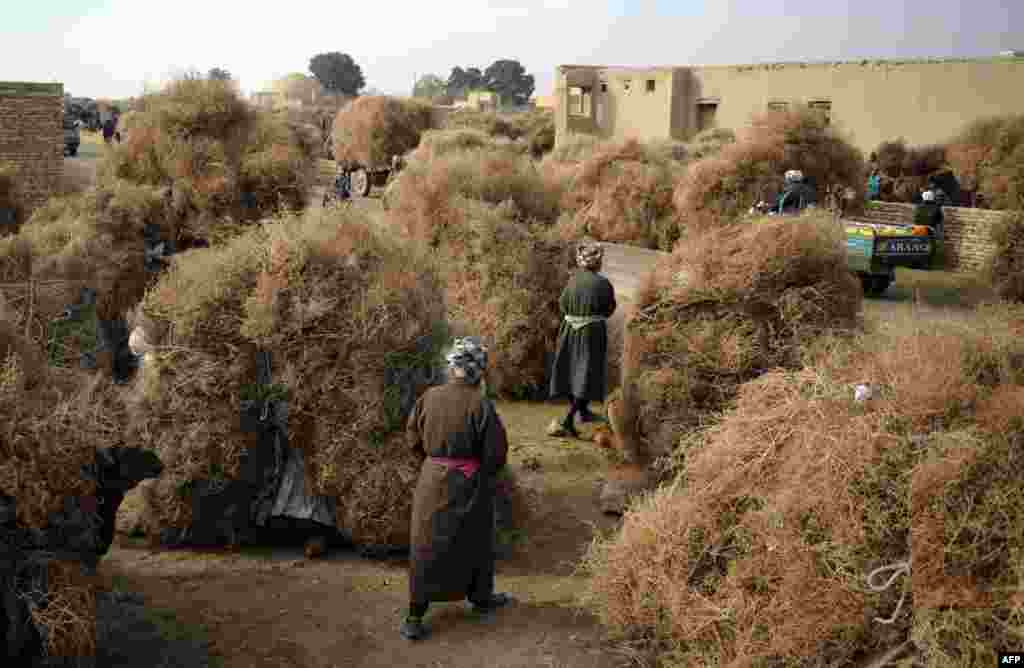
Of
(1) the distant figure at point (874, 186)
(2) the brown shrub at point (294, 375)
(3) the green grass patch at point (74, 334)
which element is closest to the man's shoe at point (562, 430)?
(2) the brown shrub at point (294, 375)

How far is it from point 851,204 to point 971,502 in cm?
1397

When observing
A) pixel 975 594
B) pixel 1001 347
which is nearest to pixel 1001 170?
pixel 1001 347

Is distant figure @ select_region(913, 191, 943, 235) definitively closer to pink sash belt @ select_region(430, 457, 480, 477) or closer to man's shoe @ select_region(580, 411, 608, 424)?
man's shoe @ select_region(580, 411, 608, 424)

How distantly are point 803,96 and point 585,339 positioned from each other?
28.1 m

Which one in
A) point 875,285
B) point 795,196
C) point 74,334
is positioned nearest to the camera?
point 74,334

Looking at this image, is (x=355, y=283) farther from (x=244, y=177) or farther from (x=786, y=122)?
(x=786, y=122)

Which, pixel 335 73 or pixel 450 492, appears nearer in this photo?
pixel 450 492

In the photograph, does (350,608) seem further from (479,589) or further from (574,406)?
(574,406)

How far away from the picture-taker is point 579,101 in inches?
1634

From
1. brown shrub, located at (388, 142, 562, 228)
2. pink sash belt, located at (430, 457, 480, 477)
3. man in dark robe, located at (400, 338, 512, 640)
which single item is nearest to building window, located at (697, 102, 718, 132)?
brown shrub, located at (388, 142, 562, 228)

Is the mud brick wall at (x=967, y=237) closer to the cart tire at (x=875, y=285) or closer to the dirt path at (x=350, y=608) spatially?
the cart tire at (x=875, y=285)

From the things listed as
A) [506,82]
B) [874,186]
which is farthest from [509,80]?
[874,186]

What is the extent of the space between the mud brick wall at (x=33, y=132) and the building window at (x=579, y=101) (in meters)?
26.8

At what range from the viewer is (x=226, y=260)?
20.2ft
